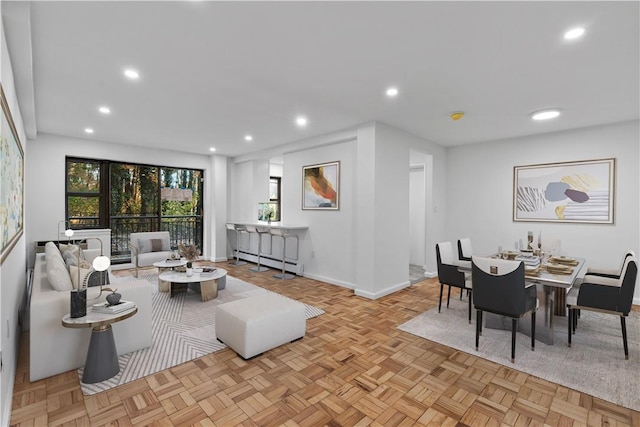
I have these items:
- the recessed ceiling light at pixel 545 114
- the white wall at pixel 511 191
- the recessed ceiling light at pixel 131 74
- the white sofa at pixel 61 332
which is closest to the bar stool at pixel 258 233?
the white sofa at pixel 61 332

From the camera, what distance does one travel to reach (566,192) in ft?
15.0

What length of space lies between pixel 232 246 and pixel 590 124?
6.95 m

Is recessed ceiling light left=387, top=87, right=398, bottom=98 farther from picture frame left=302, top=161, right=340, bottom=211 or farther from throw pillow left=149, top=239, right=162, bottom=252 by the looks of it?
throw pillow left=149, top=239, right=162, bottom=252

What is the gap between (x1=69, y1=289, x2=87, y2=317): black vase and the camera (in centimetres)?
212

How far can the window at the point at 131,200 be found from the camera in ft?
18.4

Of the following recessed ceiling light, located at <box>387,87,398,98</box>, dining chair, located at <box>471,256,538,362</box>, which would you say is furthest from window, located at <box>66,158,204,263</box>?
dining chair, located at <box>471,256,538,362</box>

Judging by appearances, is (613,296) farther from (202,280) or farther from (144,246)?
(144,246)

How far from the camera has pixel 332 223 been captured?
5.05 metres

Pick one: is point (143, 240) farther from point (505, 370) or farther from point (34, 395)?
point (505, 370)

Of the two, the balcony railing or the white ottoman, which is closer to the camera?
the white ottoman

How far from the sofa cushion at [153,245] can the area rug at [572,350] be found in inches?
186

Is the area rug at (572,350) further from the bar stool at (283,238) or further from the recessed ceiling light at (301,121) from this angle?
the recessed ceiling light at (301,121)

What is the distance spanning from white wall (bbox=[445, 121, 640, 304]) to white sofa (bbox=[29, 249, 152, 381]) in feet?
16.2

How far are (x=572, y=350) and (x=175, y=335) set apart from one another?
12.3 feet
